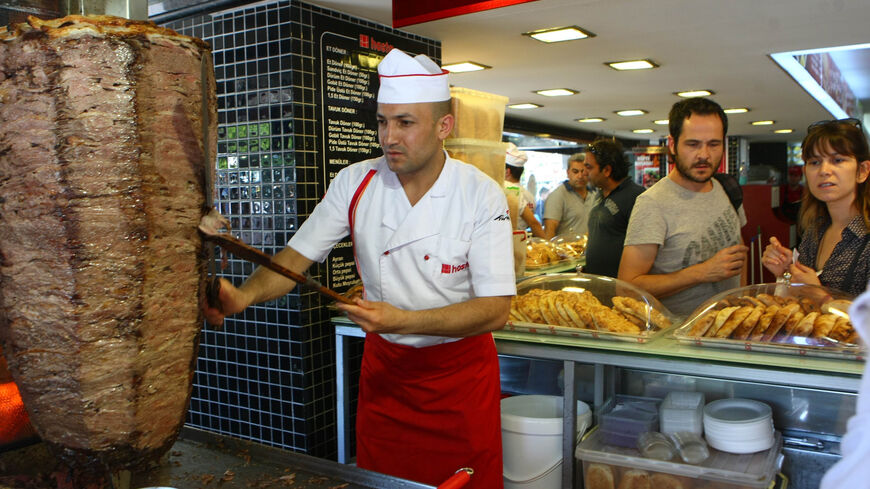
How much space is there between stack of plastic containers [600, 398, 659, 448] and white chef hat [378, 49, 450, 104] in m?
1.33

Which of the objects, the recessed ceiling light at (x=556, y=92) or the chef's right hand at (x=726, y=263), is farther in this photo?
the recessed ceiling light at (x=556, y=92)

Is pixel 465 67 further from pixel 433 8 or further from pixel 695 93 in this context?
pixel 695 93

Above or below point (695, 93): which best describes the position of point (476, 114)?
below

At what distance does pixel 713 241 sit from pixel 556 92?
4506 millimetres

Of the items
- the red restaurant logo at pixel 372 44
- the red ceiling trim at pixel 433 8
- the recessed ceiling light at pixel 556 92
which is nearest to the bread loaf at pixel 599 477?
the red ceiling trim at pixel 433 8

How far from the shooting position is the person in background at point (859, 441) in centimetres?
57

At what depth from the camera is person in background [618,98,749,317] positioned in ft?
9.40

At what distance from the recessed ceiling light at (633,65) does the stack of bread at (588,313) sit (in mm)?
3089

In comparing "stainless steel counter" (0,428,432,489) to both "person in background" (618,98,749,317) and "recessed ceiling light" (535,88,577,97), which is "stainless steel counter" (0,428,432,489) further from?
"recessed ceiling light" (535,88,577,97)

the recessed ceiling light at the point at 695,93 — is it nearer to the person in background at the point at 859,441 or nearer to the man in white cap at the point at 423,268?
the man in white cap at the point at 423,268

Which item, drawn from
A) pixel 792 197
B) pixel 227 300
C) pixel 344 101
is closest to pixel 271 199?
pixel 344 101

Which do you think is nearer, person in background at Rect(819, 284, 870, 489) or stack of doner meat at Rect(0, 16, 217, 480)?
person in background at Rect(819, 284, 870, 489)

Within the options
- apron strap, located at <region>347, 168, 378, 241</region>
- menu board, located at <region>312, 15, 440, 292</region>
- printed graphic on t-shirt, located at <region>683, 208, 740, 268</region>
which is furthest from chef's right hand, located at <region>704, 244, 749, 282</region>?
menu board, located at <region>312, 15, 440, 292</region>

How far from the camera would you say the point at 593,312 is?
2.65 meters
